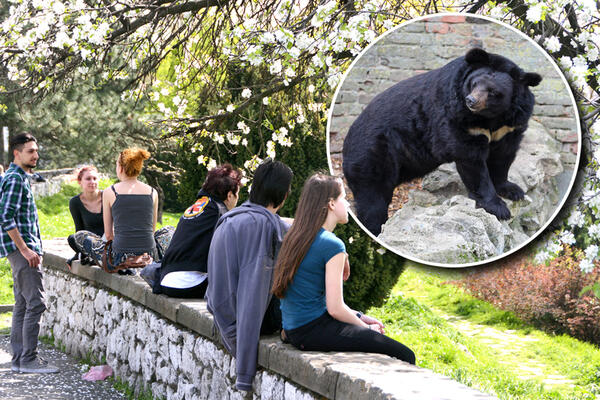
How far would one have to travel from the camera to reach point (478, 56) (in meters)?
3.42

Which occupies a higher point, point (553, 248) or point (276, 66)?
point (276, 66)

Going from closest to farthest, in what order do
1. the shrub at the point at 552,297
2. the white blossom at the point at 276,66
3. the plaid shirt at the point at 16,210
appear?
the white blossom at the point at 276,66
the plaid shirt at the point at 16,210
the shrub at the point at 552,297

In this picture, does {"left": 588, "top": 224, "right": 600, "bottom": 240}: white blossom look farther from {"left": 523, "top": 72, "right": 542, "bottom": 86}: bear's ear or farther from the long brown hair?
the long brown hair

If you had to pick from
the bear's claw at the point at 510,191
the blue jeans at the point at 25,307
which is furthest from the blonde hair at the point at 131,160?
the bear's claw at the point at 510,191

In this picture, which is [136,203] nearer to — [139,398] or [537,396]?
[139,398]

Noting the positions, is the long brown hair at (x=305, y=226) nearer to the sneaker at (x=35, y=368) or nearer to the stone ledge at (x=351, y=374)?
the stone ledge at (x=351, y=374)

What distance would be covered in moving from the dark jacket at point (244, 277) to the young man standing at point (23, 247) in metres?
2.48

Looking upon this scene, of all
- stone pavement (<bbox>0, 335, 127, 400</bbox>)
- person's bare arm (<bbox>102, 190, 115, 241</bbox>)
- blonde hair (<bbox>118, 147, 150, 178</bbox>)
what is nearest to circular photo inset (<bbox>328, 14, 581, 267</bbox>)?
blonde hair (<bbox>118, 147, 150, 178</bbox>)

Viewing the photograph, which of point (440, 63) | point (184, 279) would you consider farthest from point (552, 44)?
point (184, 279)

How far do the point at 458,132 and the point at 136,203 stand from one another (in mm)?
3136

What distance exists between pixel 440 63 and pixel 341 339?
1.34 m

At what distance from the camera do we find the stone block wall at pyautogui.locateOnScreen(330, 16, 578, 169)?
3344 mm

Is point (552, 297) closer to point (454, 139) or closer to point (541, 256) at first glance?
point (541, 256)

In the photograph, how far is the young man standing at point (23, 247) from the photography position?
573cm
